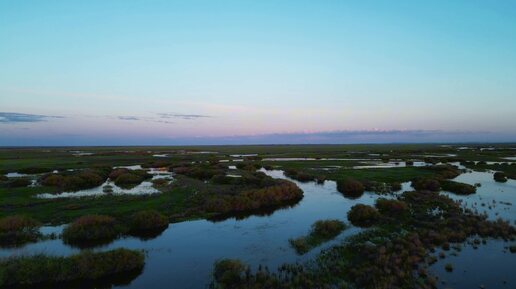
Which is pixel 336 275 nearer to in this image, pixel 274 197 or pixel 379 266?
pixel 379 266

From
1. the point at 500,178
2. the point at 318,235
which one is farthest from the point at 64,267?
the point at 500,178

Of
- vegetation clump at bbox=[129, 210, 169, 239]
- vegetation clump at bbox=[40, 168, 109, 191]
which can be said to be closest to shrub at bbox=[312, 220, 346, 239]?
vegetation clump at bbox=[129, 210, 169, 239]

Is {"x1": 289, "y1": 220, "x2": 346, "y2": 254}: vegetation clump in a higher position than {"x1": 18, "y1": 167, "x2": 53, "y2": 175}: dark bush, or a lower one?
lower

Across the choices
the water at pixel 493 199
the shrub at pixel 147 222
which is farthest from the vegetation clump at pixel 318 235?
the water at pixel 493 199

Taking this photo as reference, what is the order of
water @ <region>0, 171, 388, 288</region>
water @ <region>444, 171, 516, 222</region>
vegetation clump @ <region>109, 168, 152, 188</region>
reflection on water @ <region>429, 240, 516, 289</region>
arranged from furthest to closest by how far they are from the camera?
1. vegetation clump @ <region>109, 168, 152, 188</region>
2. water @ <region>444, 171, 516, 222</region>
3. water @ <region>0, 171, 388, 288</region>
4. reflection on water @ <region>429, 240, 516, 289</region>

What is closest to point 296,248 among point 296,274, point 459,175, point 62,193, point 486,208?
point 296,274

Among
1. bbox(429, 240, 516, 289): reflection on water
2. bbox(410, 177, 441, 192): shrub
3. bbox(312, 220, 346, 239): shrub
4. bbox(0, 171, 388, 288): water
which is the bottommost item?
bbox(0, 171, 388, 288): water

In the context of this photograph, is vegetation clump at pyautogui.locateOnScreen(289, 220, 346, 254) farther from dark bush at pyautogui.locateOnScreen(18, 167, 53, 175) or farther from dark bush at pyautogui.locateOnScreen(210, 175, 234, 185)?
dark bush at pyautogui.locateOnScreen(18, 167, 53, 175)
